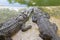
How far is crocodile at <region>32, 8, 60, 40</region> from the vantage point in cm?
332

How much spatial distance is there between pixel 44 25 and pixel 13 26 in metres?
0.67

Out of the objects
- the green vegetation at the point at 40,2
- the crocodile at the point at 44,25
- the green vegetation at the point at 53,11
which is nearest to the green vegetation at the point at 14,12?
the green vegetation at the point at 53,11

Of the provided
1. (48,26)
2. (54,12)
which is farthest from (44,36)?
(54,12)

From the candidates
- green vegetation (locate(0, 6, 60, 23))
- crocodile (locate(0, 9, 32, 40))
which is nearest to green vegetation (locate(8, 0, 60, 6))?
green vegetation (locate(0, 6, 60, 23))

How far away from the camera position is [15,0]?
566 centimetres

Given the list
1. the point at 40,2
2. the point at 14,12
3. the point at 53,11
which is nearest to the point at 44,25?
the point at 53,11

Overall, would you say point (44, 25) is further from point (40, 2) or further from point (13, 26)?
point (40, 2)

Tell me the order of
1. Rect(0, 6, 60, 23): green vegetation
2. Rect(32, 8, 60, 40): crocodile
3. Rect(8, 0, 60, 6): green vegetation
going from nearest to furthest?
1. Rect(32, 8, 60, 40): crocodile
2. Rect(0, 6, 60, 23): green vegetation
3. Rect(8, 0, 60, 6): green vegetation

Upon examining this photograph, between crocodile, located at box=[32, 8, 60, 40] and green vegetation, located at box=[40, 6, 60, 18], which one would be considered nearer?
crocodile, located at box=[32, 8, 60, 40]

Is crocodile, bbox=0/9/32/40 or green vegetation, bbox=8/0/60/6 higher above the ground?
green vegetation, bbox=8/0/60/6

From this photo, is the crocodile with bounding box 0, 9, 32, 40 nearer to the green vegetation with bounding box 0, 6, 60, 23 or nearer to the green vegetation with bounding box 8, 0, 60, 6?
the green vegetation with bounding box 0, 6, 60, 23

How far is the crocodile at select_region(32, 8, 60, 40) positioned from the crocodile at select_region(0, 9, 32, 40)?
0.76 ft

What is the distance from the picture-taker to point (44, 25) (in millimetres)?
3598

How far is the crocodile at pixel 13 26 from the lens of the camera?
3.39 metres
